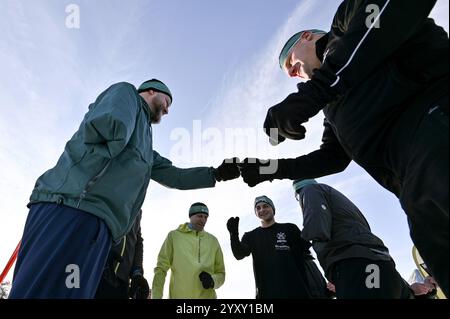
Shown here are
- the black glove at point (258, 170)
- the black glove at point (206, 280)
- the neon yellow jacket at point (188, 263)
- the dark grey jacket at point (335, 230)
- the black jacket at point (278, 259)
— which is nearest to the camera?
the black glove at point (258, 170)

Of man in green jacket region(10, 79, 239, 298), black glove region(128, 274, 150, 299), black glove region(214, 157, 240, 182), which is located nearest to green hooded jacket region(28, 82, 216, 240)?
man in green jacket region(10, 79, 239, 298)

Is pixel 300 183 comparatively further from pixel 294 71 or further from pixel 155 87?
pixel 294 71

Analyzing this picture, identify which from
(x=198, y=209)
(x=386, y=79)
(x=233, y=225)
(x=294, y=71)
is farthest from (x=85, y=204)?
(x=198, y=209)

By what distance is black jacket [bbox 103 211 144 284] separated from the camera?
3811mm

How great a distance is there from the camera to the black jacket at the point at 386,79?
1.29 metres

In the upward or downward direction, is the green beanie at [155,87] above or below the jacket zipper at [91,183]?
above

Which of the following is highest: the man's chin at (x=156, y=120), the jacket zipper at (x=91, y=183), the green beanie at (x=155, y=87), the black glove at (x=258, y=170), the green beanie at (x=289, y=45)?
the green beanie at (x=155, y=87)

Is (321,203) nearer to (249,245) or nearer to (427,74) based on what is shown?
(249,245)

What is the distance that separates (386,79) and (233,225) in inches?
172

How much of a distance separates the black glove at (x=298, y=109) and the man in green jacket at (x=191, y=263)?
3.85 metres

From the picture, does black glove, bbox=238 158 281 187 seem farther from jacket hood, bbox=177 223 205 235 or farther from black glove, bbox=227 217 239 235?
jacket hood, bbox=177 223 205 235

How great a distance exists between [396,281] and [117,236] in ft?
8.50

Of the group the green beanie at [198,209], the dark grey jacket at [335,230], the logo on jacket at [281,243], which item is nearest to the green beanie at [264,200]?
the logo on jacket at [281,243]

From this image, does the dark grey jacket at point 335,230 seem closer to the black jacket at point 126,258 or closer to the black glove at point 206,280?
the black glove at point 206,280
